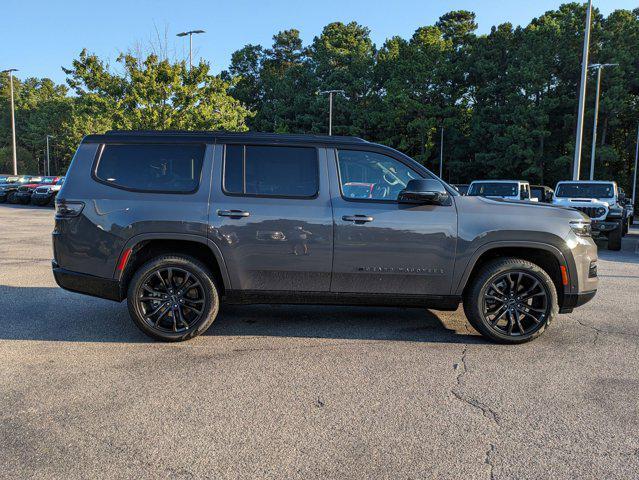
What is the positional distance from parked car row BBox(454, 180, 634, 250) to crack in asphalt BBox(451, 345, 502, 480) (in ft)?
21.4

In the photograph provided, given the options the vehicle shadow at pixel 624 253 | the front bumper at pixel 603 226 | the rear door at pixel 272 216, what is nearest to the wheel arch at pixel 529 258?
the rear door at pixel 272 216

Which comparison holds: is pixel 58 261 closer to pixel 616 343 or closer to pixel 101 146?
pixel 101 146

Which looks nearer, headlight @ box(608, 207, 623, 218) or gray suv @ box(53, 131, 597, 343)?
gray suv @ box(53, 131, 597, 343)

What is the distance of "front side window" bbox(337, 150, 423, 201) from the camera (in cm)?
482

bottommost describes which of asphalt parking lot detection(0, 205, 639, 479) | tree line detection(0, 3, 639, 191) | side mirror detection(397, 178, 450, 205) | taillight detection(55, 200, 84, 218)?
asphalt parking lot detection(0, 205, 639, 479)

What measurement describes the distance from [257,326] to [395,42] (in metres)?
54.8

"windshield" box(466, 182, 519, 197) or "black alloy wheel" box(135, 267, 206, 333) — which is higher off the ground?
"windshield" box(466, 182, 519, 197)

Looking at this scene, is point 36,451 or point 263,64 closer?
point 36,451

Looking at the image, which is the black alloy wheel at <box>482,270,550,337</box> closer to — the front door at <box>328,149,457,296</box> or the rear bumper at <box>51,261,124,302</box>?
the front door at <box>328,149,457,296</box>

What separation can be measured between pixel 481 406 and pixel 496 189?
46.9 feet

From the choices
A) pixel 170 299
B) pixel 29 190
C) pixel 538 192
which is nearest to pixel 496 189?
pixel 538 192

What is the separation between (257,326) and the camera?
545 cm

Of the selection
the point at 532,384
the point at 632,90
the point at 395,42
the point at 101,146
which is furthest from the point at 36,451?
the point at 395,42

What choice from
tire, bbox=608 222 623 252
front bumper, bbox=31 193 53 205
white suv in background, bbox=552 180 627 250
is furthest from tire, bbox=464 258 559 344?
front bumper, bbox=31 193 53 205
